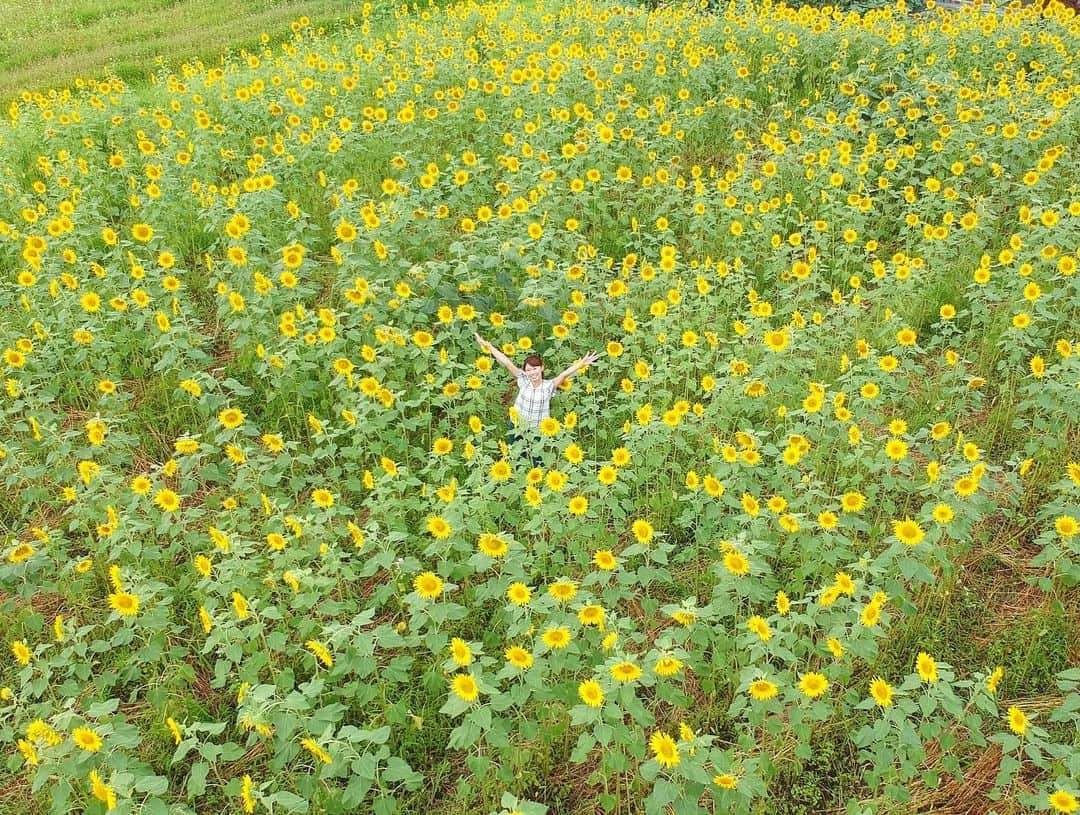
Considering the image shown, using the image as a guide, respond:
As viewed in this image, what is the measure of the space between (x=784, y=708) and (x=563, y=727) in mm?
1052

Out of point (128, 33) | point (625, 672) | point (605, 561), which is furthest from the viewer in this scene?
point (128, 33)

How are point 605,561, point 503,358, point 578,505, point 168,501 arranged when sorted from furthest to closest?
1. point 503,358
2. point 168,501
3. point 578,505
4. point 605,561

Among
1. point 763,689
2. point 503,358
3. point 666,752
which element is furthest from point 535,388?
point 666,752

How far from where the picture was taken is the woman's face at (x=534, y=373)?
4.91 m

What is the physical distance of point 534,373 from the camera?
4918mm

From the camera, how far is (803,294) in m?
5.67

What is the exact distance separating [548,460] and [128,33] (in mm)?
16403

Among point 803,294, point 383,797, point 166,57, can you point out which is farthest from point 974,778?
point 166,57

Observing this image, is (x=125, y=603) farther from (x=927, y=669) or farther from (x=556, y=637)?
(x=927, y=669)

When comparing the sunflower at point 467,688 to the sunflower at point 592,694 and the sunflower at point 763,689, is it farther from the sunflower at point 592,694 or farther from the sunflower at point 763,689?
the sunflower at point 763,689

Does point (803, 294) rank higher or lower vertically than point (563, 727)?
higher

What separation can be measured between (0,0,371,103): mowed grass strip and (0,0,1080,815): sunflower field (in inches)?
→ 199

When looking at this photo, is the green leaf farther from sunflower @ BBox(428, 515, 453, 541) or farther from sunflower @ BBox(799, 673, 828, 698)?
sunflower @ BBox(799, 673, 828, 698)

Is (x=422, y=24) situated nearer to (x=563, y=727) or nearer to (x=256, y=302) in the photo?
(x=256, y=302)
